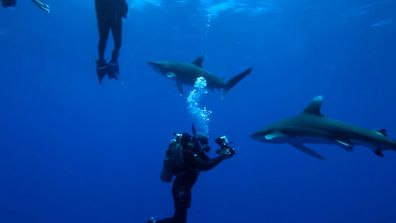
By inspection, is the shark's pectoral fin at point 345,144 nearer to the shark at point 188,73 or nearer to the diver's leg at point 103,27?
the shark at point 188,73

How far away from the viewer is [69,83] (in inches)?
2483

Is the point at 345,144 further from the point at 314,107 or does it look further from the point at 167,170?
the point at 167,170

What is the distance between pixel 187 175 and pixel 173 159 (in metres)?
0.49

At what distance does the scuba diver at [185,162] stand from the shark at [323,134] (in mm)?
1616

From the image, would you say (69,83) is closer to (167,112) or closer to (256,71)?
(256,71)

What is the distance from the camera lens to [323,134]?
28.8ft

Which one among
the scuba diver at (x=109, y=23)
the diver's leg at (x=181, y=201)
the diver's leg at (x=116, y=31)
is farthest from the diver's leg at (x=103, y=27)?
the diver's leg at (x=181, y=201)

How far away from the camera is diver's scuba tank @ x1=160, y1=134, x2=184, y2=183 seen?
7.66 meters

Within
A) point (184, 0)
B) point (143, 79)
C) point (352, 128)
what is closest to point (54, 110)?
point (143, 79)

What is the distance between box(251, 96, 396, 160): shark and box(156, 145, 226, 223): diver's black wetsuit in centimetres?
173

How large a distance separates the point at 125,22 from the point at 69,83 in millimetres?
31491

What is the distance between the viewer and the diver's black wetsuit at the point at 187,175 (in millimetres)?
7641

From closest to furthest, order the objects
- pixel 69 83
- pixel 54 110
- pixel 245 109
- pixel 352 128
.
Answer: pixel 352 128
pixel 69 83
pixel 54 110
pixel 245 109

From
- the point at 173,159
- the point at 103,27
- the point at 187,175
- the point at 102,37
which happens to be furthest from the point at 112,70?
the point at 187,175
